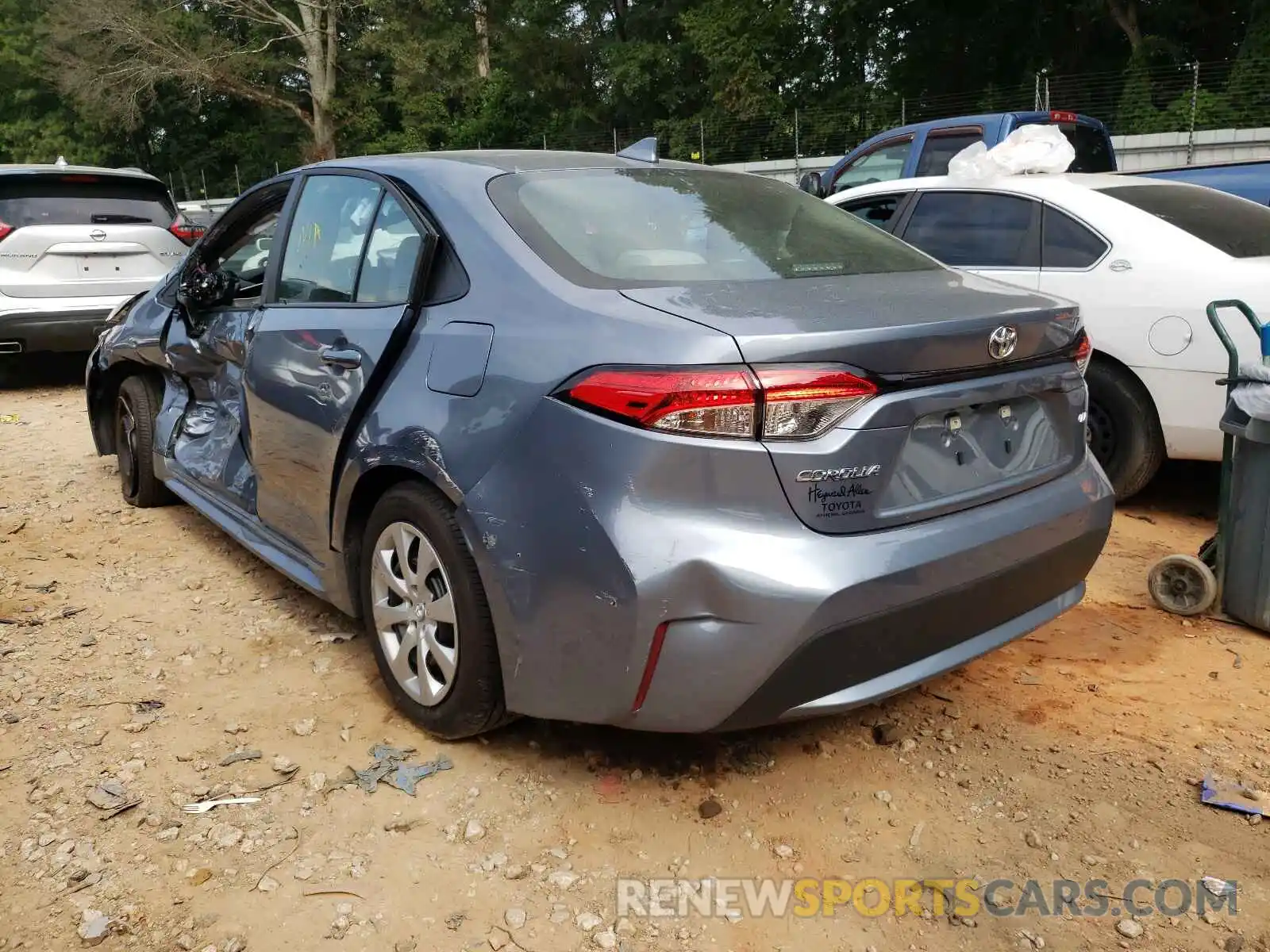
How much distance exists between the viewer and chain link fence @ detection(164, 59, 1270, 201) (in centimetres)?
1761

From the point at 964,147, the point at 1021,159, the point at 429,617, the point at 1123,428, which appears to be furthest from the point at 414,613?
the point at 964,147

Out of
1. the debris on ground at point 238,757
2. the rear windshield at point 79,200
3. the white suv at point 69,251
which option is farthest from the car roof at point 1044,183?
the rear windshield at point 79,200

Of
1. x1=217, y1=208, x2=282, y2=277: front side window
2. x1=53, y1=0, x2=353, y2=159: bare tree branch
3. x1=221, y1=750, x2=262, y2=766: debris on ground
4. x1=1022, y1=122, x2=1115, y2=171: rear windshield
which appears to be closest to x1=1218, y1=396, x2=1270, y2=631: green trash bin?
x1=221, y1=750, x2=262, y2=766: debris on ground

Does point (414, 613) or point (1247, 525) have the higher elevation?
point (414, 613)

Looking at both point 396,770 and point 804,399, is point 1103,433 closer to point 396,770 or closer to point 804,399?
point 804,399

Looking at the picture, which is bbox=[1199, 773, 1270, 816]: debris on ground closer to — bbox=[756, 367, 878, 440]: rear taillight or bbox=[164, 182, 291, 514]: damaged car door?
bbox=[756, 367, 878, 440]: rear taillight

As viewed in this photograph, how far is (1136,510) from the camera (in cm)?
497

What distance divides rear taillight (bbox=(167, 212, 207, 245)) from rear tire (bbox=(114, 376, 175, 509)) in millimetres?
3860

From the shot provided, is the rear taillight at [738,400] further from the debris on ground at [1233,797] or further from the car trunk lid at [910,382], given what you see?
the debris on ground at [1233,797]

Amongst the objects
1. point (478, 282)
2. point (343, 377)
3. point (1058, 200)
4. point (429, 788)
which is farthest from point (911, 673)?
point (1058, 200)

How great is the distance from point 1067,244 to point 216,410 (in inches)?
155

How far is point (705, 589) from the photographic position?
2.22 metres

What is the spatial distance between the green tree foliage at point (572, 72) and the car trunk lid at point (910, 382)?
1802 centimetres

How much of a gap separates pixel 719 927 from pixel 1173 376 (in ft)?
11.1
